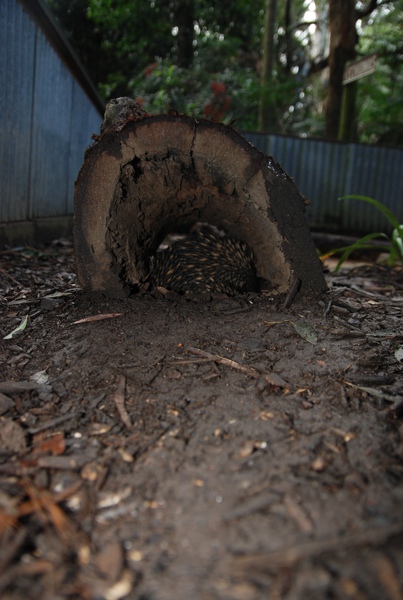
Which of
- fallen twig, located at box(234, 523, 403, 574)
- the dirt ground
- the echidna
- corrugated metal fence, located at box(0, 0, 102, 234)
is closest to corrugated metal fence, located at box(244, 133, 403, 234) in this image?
corrugated metal fence, located at box(0, 0, 102, 234)

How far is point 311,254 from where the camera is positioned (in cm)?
347

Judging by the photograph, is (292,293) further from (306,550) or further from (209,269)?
(306,550)

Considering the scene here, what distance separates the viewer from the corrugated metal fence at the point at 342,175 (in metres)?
8.72

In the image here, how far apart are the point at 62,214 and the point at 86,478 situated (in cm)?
587

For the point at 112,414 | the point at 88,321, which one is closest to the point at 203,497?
the point at 112,414

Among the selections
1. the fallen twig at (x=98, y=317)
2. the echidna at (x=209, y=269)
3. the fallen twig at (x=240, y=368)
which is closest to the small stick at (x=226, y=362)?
the fallen twig at (x=240, y=368)

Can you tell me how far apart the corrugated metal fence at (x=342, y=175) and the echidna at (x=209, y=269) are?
517 cm

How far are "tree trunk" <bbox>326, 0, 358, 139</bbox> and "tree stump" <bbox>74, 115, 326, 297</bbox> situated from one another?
22.3ft

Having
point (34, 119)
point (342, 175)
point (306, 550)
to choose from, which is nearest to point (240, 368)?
point (306, 550)

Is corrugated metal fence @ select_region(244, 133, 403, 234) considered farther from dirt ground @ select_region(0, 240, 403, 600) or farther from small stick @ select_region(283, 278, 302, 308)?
dirt ground @ select_region(0, 240, 403, 600)

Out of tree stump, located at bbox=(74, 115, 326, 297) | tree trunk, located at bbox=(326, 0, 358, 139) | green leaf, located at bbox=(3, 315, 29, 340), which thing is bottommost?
green leaf, located at bbox=(3, 315, 29, 340)

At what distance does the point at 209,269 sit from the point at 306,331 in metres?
1.22

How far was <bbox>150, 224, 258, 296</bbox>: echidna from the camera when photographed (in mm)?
3867

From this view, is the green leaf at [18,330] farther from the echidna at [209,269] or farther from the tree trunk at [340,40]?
the tree trunk at [340,40]
